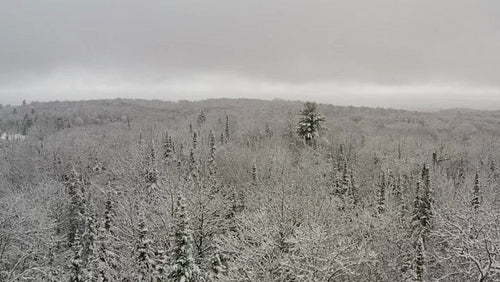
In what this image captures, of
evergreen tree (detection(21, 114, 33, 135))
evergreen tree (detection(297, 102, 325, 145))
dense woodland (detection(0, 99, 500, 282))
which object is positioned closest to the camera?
dense woodland (detection(0, 99, 500, 282))

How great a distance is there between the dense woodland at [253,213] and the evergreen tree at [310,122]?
26 centimetres

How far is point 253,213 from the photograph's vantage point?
27547mm

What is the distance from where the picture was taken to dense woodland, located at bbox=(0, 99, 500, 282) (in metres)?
19.8

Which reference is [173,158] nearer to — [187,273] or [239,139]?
[239,139]

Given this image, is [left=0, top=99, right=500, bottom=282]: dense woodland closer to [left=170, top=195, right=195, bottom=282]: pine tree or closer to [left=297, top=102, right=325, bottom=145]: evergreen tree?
[left=170, top=195, right=195, bottom=282]: pine tree

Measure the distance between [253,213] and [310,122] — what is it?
28.7 metres

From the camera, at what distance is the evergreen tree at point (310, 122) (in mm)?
54062

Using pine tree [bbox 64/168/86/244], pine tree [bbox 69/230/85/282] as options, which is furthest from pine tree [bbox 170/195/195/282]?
pine tree [bbox 64/168/86/244]

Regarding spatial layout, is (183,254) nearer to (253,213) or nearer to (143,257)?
(143,257)

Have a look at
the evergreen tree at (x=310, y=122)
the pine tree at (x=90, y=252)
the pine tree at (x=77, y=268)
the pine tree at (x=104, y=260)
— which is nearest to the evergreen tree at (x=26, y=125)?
the evergreen tree at (x=310, y=122)

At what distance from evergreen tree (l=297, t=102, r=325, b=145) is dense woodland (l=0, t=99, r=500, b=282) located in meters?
0.26

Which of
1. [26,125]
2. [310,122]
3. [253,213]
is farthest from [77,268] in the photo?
[26,125]

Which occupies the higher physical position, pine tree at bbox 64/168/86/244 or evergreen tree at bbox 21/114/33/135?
evergreen tree at bbox 21/114/33/135

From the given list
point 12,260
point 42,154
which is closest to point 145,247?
point 12,260
